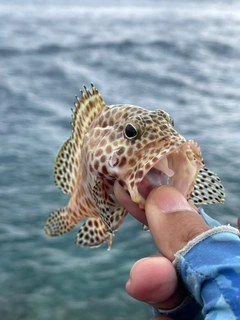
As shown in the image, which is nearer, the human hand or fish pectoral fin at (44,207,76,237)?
the human hand

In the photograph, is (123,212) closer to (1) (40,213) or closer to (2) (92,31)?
(1) (40,213)

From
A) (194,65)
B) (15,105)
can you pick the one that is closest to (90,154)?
(15,105)

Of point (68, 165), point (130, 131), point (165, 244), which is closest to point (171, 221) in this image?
point (165, 244)

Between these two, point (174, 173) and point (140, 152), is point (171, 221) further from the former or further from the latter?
point (140, 152)

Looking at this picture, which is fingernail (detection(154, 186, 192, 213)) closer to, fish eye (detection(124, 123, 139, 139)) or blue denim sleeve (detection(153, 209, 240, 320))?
blue denim sleeve (detection(153, 209, 240, 320))

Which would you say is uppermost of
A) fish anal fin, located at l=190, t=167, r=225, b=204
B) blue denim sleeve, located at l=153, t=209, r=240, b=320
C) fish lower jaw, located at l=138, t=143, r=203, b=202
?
fish lower jaw, located at l=138, t=143, r=203, b=202

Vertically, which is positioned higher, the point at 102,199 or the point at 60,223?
the point at 102,199

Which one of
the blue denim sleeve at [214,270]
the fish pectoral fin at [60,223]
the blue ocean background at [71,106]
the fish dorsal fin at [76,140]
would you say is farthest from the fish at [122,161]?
the blue ocean background at [71,106]

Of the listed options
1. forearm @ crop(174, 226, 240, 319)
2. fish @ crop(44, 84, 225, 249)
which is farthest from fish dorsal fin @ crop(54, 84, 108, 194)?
forearm @ crop(174, 226, 240, 319)
